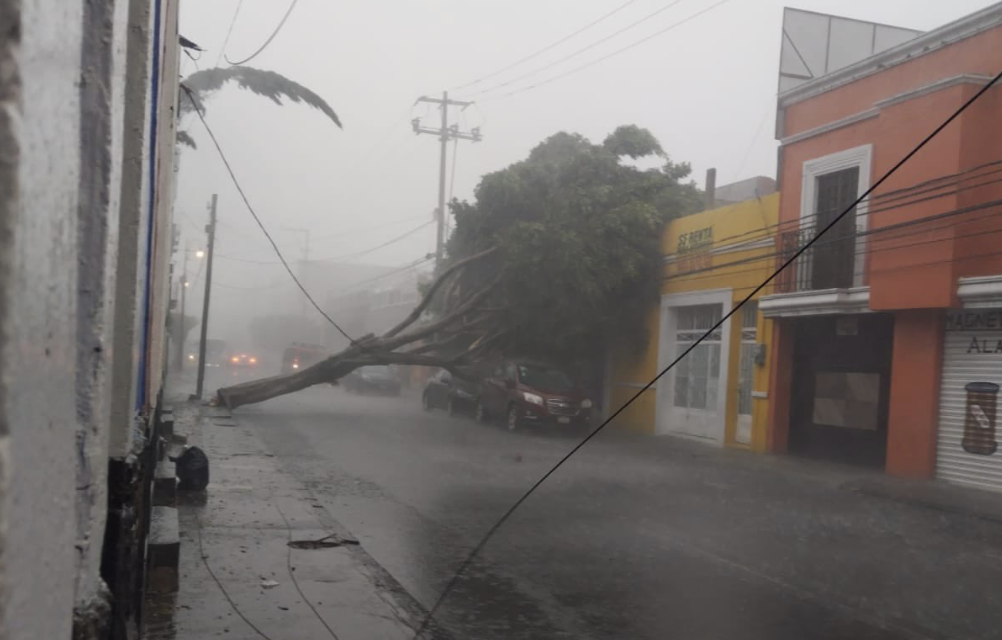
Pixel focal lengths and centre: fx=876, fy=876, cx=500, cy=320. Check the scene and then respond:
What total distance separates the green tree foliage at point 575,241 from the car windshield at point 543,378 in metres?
0.85

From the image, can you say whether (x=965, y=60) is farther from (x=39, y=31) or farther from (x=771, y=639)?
(x=39, y=31)

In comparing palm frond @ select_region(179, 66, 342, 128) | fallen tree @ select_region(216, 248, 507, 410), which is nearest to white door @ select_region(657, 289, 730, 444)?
fallen tree @ select_region(216, 248, 507, 410)

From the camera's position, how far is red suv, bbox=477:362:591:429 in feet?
65.5

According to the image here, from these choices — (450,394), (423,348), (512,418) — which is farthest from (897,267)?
(450,394)

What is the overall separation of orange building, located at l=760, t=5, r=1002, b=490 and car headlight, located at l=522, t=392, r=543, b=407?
520 cm

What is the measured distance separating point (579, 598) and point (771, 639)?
1466 mm

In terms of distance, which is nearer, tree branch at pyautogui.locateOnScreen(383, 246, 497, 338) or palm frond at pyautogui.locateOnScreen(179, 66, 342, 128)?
palm frond at pyautogui.locateOnScreen(179, 66, 342, 128)

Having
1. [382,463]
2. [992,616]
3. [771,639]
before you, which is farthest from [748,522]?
[382,463]

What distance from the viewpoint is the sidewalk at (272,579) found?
545cm

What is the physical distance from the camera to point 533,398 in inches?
789

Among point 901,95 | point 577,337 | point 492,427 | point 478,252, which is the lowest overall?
point 492,427

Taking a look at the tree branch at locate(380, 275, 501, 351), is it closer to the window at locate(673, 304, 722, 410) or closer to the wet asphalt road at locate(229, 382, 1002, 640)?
the window at locate(673, 304, 722, 410)

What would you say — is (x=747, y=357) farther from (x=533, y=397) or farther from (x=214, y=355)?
(x=214, y=355)

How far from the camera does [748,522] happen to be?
33.3 ft
